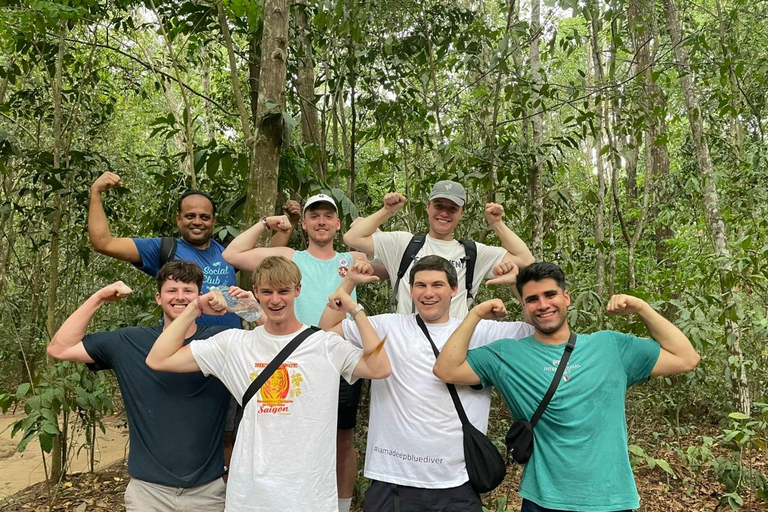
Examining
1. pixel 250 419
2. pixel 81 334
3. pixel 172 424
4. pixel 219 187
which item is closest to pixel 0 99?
pixel 219 187

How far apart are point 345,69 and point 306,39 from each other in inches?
19.0

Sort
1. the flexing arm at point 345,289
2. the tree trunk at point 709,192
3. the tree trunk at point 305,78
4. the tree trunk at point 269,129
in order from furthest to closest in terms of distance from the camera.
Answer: the tree trunk at point 709,192, the tree trunk at point 305,78, the tree trunk at point 269,129, the flexing arm at point 345,289

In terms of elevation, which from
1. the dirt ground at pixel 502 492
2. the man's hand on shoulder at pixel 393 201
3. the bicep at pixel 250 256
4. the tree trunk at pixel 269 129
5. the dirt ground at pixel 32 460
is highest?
the tree trunk at pixel 269 129

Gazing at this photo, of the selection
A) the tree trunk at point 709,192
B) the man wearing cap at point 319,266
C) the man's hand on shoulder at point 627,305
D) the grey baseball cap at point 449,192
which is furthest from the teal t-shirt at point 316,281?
the tree trunk at point 709,192

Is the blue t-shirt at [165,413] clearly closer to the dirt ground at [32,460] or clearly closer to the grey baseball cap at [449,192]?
the grey baseball cap at [449,192]

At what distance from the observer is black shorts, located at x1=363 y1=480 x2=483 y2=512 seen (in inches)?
106

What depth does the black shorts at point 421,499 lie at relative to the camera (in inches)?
106

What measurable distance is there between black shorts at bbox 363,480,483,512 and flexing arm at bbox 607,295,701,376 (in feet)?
3.61

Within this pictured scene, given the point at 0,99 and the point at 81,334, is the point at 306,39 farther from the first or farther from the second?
the point at 81,334

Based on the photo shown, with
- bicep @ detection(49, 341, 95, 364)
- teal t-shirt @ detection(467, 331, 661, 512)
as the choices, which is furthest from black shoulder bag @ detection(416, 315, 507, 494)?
bicep @ detection(49, 341, 95, 364)

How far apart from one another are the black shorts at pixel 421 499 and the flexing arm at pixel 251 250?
4.86 feet

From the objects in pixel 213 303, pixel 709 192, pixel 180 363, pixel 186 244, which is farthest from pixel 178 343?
pixel 709 192

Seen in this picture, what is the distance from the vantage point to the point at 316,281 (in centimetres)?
345

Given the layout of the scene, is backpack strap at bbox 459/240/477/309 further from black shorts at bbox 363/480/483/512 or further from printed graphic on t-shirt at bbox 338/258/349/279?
black shorts at bbox 363/480/483/512
